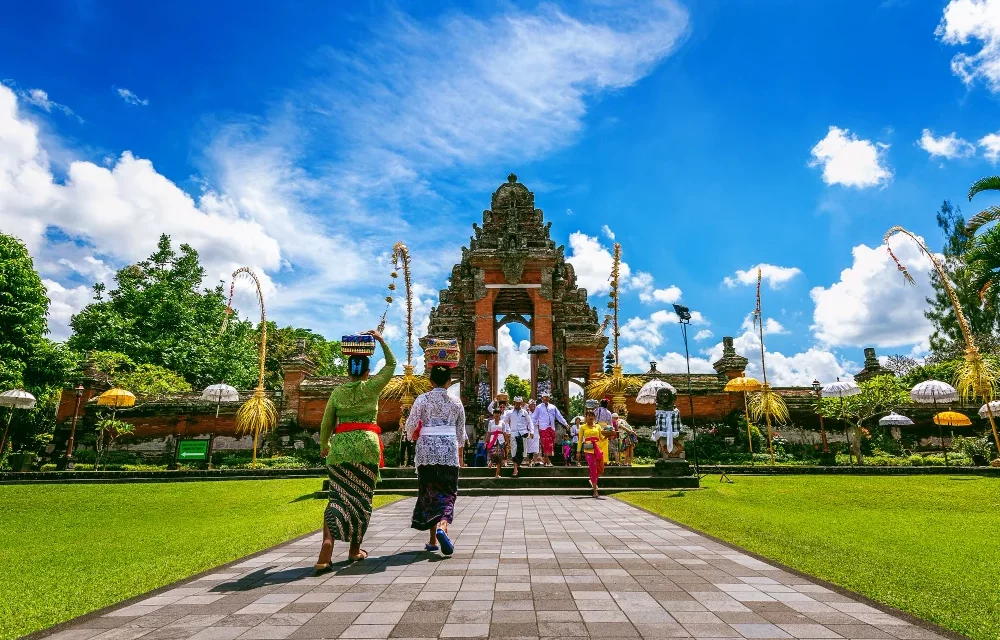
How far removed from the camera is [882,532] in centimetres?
634

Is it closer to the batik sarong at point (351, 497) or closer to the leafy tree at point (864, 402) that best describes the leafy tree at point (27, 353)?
the batik sarong at point (351, 497)

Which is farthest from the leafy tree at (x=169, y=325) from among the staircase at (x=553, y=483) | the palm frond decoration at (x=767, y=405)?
the palm frond decoration at (x=767, y=405)

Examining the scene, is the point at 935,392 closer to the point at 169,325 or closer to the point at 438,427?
the point at 438,427

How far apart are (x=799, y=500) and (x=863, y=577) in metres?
6.22

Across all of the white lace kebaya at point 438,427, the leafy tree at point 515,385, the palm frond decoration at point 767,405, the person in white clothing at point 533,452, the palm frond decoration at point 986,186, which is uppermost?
the palm frond decoration at point 986,186

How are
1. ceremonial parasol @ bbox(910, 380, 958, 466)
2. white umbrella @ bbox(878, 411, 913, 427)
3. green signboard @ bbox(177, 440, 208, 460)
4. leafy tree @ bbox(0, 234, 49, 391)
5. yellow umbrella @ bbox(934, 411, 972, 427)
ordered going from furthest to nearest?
1. leafy tree @ bbox(0, 234, 49, 391)
2. green signboard @ bbox(177, 440, 208, 460)
3. white umbrella @ bbox(878, 411, 913, 427)
4. yellow umbrella @ bbox(934, 411, 972, 427)
5. ceremonial parasol @ bbox(910, 380, 958, 466)

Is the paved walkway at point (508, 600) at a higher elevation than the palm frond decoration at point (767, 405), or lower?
lower

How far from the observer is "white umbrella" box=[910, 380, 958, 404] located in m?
17.4

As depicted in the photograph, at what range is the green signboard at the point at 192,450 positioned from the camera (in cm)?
2025

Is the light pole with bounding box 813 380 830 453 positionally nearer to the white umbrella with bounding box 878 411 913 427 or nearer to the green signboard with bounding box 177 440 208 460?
the white umbrella with bounding box 878 411 913 427

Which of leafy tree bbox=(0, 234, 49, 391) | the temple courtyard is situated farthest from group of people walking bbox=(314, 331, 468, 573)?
leafy tree bbox=(0, 234, 49, 391)

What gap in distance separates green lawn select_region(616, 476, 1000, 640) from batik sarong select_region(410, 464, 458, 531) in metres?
3.21

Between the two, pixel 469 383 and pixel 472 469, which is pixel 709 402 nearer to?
pixel 469 383

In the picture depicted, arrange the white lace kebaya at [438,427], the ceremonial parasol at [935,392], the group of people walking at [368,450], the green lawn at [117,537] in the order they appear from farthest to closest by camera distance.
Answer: the ceremonial parasol at [935,392], the white lace kebaya at [438,427], the group of people walking at [368,450], the green lawn at [117,537]
